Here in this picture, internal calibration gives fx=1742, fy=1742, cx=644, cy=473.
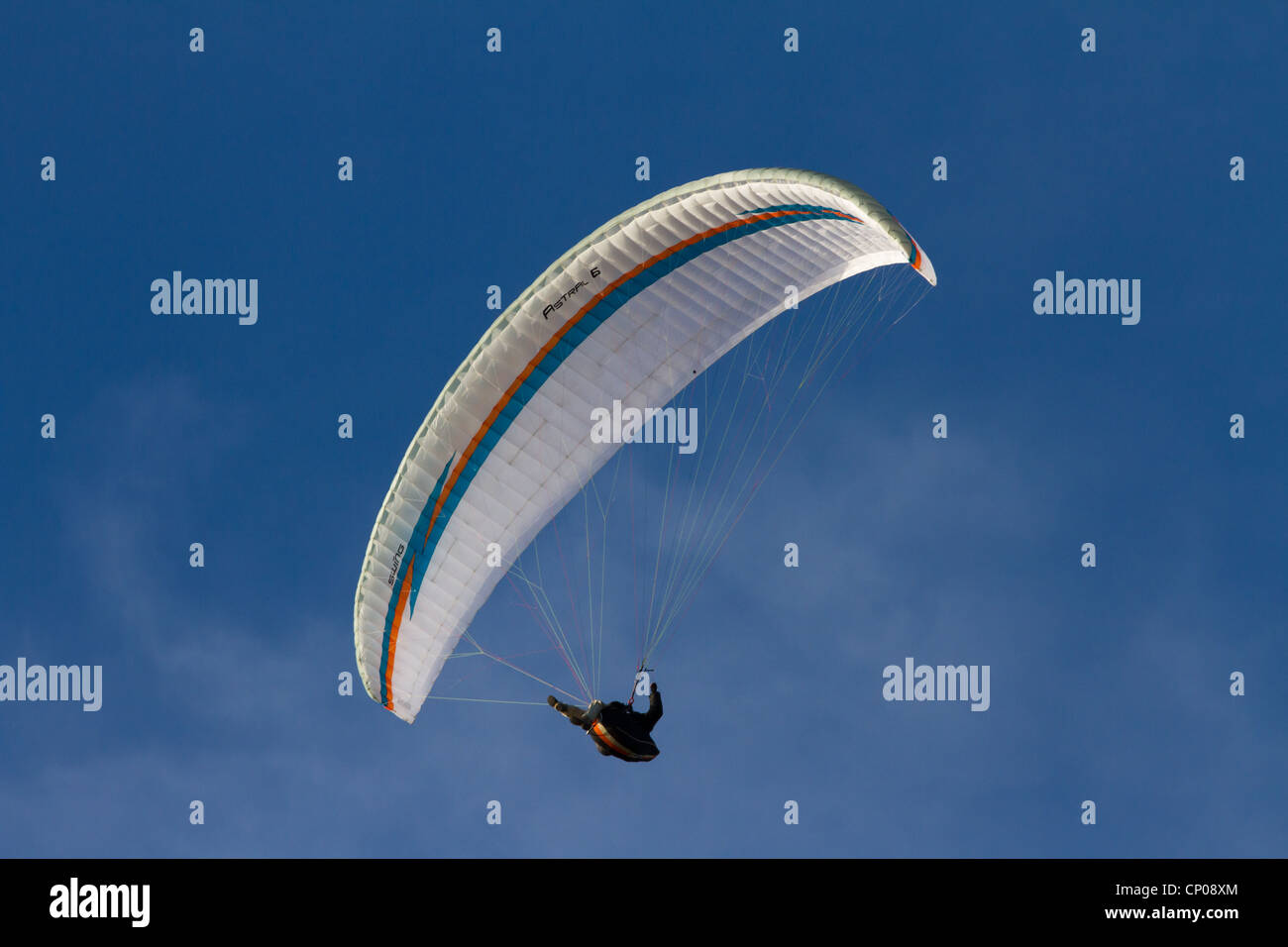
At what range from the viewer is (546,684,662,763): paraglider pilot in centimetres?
2719

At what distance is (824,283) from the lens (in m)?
28.6

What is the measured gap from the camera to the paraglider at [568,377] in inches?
1065

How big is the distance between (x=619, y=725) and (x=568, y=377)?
18.5 ft

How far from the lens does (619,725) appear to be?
2723 centimetres

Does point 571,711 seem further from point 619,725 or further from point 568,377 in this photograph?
point 568,377

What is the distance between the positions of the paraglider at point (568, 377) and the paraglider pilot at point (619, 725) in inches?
1.4

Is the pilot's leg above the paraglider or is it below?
below

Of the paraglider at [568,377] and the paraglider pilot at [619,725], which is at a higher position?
the paraglider at [568,377]

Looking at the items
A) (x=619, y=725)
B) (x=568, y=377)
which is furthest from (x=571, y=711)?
(x=568, y=377)

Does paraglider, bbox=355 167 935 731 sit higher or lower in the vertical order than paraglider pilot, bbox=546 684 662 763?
higher

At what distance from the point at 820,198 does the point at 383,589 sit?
1007 centimetres

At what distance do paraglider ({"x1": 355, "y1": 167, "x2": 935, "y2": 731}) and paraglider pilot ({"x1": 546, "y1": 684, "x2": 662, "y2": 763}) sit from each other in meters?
0.04
